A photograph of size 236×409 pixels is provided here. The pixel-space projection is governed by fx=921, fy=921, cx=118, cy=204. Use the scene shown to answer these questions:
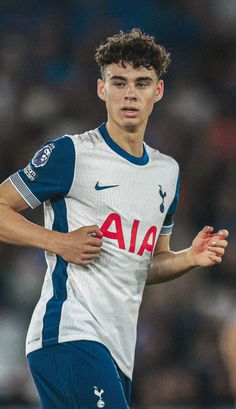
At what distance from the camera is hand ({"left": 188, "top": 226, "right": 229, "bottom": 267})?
153 inches

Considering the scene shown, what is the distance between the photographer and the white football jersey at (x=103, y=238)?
362cm

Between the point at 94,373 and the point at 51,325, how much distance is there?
0.88ft

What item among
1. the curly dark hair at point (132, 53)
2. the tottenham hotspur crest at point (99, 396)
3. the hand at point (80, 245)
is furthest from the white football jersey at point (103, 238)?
the curly dark hair at point (132, 53)

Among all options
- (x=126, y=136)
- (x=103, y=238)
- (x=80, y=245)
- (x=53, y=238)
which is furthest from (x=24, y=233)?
(x=126, y=136)

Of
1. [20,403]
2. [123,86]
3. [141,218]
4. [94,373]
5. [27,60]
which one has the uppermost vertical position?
[27,60]

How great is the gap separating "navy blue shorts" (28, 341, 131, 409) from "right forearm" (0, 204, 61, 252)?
1.30 feet

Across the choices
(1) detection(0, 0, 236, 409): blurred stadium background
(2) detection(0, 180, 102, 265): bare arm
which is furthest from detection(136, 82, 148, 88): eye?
(1) detection(0, 0, 236, 409): blurred stadium background

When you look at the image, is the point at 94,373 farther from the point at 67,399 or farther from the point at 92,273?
the point at 92,273

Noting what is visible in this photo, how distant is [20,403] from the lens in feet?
21.1

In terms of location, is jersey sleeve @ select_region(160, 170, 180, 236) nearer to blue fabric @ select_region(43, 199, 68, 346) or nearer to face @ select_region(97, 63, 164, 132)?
face @ select_region(97, 63, 164, 132)

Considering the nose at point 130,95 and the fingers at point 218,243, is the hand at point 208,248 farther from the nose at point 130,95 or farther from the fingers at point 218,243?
the nose at point 130,95

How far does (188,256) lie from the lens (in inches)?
160

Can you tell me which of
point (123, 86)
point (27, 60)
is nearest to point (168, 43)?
point (27, 60)

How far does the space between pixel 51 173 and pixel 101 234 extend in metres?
0.32
